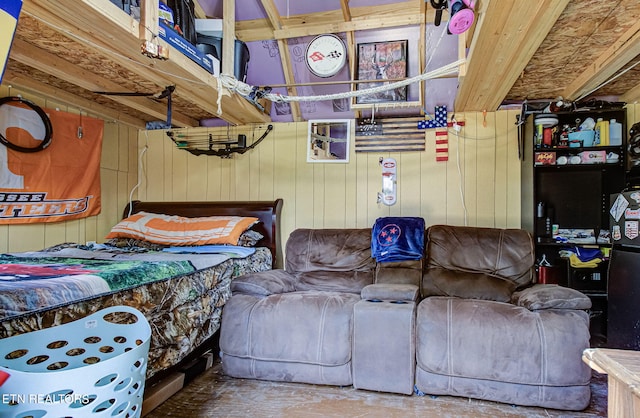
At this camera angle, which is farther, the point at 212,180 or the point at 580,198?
the point at 212,180

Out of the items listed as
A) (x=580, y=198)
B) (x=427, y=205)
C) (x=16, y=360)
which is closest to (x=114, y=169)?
(x=16, y=360)

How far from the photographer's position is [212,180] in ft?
12.5

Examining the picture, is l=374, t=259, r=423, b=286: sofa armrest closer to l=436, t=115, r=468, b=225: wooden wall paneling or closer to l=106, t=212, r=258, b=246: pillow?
l=436, t=115, r=468, b=225: wooden wall paneling

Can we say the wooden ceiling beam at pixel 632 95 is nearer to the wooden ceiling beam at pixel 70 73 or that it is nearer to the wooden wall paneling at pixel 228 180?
the wooden wall paneling at pixel 228 180

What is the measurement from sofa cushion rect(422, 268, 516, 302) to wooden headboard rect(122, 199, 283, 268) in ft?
4.82

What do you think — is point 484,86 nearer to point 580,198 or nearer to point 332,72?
point 332,72

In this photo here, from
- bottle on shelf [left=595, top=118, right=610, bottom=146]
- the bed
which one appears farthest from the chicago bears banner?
bottle on shelf [left=595, top=118, right=610, bottom=146]

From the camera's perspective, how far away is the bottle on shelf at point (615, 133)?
2924 mm

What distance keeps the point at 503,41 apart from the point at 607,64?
930 mm

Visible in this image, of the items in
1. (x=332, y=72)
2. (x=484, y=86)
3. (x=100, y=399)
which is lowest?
(x=100, y=399)

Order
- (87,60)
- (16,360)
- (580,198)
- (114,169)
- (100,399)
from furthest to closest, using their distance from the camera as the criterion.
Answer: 1. (114,169)
2. (580,198)
3. (87,60)
4. (16,360)
5. (100,399)

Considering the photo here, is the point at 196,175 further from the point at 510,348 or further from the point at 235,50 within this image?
the point at 510,348

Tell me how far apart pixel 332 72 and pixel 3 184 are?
2.65 metres

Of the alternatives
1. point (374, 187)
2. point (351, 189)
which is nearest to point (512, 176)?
point (374, 187)
